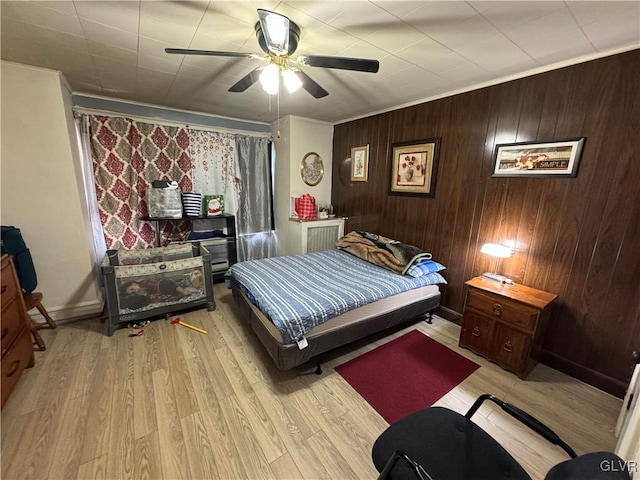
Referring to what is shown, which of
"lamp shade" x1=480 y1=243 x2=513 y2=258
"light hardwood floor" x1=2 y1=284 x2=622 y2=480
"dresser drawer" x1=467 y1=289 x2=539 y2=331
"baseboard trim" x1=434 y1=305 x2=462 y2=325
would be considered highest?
"lamp shade" x1=480 y1=243 x2=513 y2=258

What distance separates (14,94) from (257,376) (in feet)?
10.5

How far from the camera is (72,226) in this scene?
2.56m

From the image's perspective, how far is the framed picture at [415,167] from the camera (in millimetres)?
2926

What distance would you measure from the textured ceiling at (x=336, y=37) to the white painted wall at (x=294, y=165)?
138 centimetres

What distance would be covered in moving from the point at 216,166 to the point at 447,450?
4.03 metres

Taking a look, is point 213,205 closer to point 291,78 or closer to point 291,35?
point 291,78

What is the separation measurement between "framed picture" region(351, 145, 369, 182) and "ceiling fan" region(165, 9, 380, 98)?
1.95m

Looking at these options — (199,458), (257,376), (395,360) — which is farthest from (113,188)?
(395,360)

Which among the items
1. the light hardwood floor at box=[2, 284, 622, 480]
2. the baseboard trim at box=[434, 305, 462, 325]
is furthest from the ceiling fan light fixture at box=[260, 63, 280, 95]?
the baseboard trim at box=[434, 305, 462, 325]

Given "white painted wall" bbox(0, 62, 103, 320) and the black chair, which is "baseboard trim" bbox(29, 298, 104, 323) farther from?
the black chair

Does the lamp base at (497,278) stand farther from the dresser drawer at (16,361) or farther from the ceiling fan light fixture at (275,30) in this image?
the dresser drawer at (16,361)

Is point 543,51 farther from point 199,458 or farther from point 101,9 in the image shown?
point 199,458

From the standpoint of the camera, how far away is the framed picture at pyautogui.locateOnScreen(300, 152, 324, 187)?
408 cm

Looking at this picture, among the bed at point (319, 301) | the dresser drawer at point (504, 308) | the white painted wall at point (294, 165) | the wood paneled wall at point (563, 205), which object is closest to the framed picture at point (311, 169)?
the white painted wall at point (294, 165)
